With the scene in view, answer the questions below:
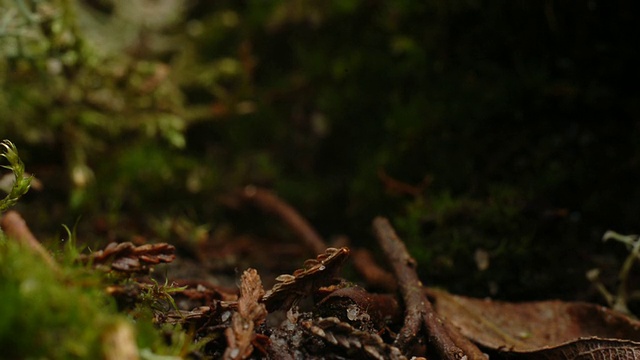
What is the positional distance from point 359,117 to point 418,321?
5.47 feet

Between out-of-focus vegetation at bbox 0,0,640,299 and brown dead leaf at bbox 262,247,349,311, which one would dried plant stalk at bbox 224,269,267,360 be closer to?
brown dead leaf at bbox 262,247,349,311

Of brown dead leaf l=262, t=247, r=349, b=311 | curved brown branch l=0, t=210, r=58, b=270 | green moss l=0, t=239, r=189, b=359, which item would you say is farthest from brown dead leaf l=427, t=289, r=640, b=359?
curved brown branch l=0, t=210, r=58, b=270

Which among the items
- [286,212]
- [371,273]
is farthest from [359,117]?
[371,273]

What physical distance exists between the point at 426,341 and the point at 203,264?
1.30 meters

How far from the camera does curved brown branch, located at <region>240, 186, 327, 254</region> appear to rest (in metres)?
2.45

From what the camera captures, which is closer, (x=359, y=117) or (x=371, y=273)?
(x=371, y=273)

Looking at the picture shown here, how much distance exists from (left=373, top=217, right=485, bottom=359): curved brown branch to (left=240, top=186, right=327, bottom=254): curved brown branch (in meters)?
0.64

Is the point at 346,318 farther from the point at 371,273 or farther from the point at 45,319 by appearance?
the point at 45,319

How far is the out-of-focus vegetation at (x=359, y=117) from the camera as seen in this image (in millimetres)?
2166

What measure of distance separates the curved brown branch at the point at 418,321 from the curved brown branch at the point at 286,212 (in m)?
0.64

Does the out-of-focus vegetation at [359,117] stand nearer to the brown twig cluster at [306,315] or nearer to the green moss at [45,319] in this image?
the brown twig cluster at [306,315]

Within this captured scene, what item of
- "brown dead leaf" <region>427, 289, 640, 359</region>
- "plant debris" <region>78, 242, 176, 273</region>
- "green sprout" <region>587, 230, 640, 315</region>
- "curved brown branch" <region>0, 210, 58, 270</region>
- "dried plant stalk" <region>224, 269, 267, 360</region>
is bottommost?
"curved brown branch" <region>0, 210, 58, 270</region>

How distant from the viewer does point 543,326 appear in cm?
176

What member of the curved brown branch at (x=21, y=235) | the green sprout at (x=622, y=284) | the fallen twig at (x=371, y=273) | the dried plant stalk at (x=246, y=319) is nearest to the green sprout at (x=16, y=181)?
the curved brown branch at (x=21, y=235)
